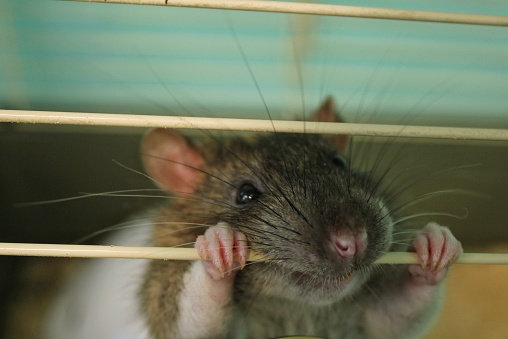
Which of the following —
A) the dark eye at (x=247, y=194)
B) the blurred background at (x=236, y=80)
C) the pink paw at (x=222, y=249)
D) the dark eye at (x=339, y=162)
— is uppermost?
the blurred background at (x=236, y=80)

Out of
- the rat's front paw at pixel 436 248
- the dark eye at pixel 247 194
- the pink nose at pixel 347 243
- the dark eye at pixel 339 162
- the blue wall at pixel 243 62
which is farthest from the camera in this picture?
the blue wall at pixel 243 62

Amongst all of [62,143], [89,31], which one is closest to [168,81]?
[89,31]

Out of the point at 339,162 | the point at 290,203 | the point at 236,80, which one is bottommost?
the point at 290,203

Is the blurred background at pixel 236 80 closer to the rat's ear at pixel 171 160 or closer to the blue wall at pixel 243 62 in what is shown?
the blue wall at pixel 243 62

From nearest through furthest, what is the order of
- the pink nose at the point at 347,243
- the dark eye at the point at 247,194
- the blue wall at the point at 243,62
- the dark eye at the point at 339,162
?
the pink nose at the point at 347,243
the dark eye at the point at 247,194
the dark eye at the point at 339,162
the blue wall at the point at 243,62

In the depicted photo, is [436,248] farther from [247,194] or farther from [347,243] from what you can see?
[247,194]

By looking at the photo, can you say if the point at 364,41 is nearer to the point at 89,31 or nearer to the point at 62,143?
the point at 89,31

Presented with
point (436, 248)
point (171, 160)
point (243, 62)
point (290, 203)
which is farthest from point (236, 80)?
point (436, 248)

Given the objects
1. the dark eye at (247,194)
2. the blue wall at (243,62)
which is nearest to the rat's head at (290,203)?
the dark eye at (247,194)
